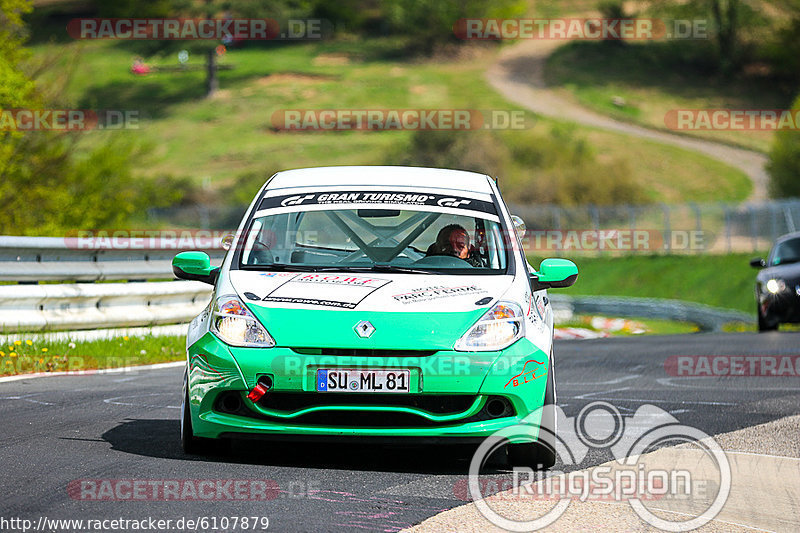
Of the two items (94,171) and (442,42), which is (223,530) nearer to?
(94,171)

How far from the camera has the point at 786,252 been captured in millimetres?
19141

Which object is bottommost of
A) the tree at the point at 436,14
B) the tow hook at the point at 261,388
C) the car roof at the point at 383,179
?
the tow hook at the point at 261,388

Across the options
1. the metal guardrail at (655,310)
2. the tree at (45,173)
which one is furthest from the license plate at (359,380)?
the metal guardrail at (655,310)

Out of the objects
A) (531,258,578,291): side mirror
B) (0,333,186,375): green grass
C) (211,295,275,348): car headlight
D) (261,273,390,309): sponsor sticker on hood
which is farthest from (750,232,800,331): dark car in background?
(211,295,275,348): car headlight

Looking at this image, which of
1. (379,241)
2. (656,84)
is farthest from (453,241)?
(656,84)

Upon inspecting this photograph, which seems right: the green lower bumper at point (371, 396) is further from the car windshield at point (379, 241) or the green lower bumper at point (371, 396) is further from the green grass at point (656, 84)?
the green grass at point (656, 84)

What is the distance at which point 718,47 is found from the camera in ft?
309

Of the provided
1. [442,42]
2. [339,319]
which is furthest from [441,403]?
[442,42]

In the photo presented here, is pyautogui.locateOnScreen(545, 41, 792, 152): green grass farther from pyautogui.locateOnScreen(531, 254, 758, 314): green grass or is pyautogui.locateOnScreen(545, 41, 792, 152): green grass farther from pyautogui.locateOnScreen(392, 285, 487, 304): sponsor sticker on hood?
pyautogui.locateOnScreen(392, 285, 487, 304): sponsor sticker on hood

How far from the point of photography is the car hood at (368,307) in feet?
20.3

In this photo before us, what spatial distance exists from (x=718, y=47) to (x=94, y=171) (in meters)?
77.6

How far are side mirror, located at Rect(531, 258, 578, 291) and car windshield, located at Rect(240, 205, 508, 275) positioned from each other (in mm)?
235

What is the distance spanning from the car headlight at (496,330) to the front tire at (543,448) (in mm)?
306

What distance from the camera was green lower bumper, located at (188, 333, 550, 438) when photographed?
6.17 meters
